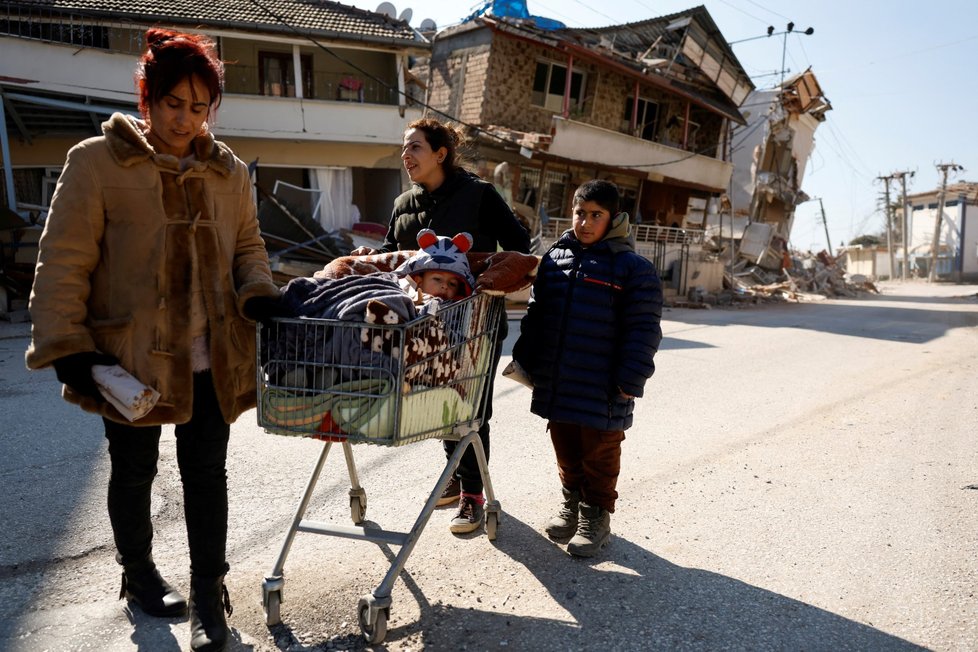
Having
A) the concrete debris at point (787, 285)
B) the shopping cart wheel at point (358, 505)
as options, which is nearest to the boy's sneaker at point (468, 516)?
the shopping cart wheel at point (358, 505)

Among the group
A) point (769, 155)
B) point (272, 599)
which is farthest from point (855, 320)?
point (769, 155)

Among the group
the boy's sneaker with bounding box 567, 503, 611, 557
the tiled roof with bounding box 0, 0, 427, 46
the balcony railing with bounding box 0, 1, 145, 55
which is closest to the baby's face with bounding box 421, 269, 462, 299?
the boy's sneaker with bounding box 567, 503, 611, 557

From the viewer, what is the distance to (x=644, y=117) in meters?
25.8

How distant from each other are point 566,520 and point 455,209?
5.40 feet

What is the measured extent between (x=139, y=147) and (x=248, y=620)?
176cm

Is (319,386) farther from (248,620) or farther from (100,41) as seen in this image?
(100,41)

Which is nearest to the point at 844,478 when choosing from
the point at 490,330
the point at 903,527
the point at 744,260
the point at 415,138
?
the point at 903,527

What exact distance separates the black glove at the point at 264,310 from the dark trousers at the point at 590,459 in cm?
160

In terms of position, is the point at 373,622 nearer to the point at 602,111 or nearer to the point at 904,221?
the point at 602,111

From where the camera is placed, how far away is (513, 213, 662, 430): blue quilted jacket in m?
3.19

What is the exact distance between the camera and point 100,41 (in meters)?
17.2

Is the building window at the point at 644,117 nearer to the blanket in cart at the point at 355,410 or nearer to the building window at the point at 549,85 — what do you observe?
the building window at the point at 549,85

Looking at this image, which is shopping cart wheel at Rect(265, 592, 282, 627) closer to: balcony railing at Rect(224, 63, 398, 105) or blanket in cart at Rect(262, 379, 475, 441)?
blanket in cart at Rect(262, 379, 475, 441)

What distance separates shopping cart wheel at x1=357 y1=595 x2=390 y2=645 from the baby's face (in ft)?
3.75
